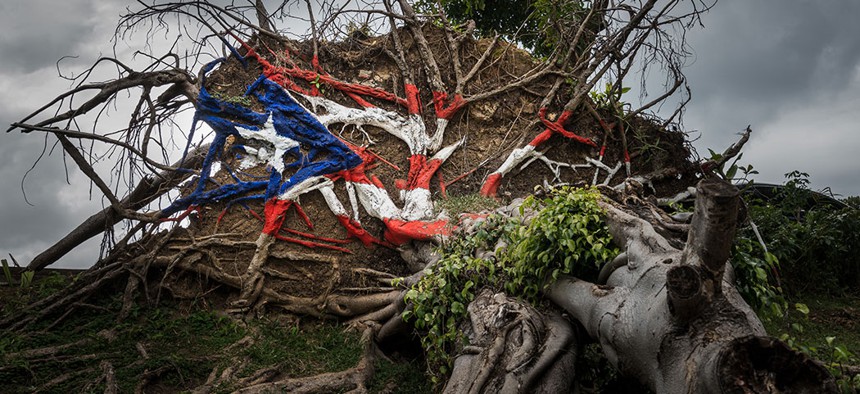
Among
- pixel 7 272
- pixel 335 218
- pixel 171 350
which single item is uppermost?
pixel 7 272

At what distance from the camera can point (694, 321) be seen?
273 cm

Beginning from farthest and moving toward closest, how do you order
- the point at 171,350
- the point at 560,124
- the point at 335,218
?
the point at 560,124 → the point at 335,218 → the point at 171,350

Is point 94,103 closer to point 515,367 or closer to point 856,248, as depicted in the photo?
point 515,367

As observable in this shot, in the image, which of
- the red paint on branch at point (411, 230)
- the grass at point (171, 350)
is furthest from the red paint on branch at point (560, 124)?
the grass at point (171, 350)

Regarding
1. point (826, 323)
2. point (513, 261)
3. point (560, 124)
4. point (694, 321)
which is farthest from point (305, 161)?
point (826, 323)

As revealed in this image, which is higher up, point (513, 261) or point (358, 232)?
point (358, 232)

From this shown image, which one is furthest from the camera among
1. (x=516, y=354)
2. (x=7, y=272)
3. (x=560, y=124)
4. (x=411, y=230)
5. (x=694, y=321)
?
(x=560, y=124)

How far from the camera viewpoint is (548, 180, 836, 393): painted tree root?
235 cm

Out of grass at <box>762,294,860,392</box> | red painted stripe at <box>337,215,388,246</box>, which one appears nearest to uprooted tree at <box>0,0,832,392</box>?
red painted stripe at <box>337,215,388,246</box>

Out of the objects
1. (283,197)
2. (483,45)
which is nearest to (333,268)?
(283,197)

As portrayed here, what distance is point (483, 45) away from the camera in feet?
29.7

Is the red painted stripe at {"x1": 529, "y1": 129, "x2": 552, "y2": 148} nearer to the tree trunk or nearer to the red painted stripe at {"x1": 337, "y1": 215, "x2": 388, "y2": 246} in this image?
the red painted stripe at {"x1": 337, "y1": 215, "x2": 388, "y2": 246}

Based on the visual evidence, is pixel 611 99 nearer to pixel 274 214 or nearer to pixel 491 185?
pixel 491 185

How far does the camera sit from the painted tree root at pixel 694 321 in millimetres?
2350
